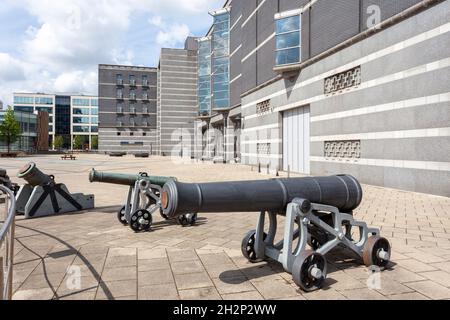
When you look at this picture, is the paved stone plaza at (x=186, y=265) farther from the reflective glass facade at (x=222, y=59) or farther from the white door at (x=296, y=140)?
the reflective glass facade at (x=222, y=59)

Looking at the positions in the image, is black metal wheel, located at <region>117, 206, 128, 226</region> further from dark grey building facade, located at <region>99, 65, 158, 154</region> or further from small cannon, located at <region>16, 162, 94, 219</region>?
dark grey building facade, located at <region>99, 65, 158, 154</region>

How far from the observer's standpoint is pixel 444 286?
404cm

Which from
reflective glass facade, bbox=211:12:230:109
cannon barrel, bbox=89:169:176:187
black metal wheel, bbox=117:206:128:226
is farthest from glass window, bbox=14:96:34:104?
black metal wheel, bbox=117:206:128:226

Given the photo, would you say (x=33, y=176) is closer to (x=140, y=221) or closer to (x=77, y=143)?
(x=140, y=221)

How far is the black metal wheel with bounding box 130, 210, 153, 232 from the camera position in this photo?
678 cm

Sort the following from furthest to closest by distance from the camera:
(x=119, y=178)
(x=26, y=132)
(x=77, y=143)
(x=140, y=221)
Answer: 1. (x=77, y=143)
2. (x=26, y=132)
3. (x=119, y=178)
4. (x=140, y=221)

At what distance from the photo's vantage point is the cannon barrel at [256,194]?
3576 mm

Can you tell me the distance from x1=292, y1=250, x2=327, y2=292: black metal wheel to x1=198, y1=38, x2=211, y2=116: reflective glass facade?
4847 centimetres

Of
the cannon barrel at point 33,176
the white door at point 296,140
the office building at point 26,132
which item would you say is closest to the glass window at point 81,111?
the office building at point 26,132

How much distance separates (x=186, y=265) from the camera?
4.79 metres

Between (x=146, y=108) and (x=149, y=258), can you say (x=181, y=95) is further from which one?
(x=149, y=258)

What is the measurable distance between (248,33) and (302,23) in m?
12.2

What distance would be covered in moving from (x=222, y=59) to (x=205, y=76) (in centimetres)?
1029

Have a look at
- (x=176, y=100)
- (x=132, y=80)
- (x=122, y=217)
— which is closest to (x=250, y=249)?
(x=122, y=217)
